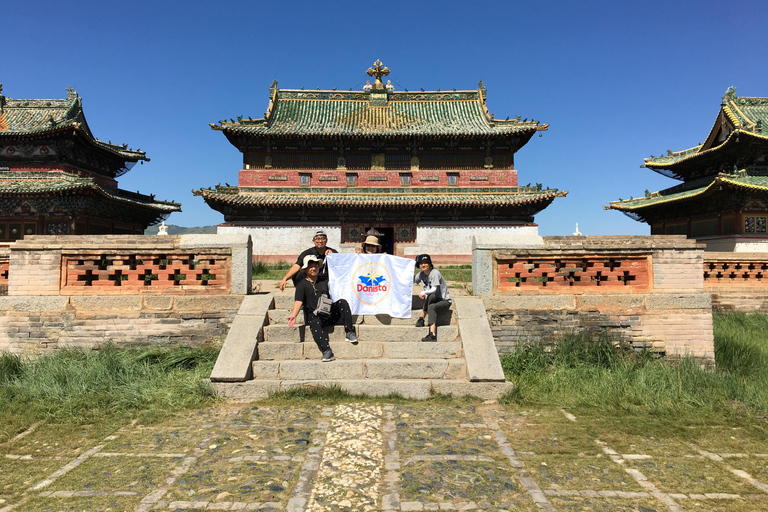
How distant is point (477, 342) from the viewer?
5.78 m

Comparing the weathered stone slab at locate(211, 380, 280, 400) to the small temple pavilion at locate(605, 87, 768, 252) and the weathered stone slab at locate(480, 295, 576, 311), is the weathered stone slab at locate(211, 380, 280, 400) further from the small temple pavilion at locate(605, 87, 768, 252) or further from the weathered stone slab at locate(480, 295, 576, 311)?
the small temple pavilion at locate(605, 87, 768, 252)

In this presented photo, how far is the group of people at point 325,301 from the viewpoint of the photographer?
5.76 metres

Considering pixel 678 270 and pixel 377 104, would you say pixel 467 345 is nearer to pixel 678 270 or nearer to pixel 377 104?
pixel 678 270

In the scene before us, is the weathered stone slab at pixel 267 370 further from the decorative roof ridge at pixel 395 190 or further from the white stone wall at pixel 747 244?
the white stone wall at pixel 747 244

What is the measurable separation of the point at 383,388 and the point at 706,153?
63.7 feet

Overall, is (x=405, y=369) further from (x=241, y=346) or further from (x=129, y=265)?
(x=129, y=265)

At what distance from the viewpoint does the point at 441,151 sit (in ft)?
73.0

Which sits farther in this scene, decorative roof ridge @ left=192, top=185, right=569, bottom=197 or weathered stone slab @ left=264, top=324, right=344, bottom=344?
decorative roof ridge @ left=192, top=185, right=569, bottom=197

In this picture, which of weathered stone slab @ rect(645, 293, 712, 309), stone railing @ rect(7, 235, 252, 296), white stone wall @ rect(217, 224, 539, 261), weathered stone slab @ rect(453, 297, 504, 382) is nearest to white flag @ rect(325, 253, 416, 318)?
weathered stone slab @ rect(453, 297, 504, 382)

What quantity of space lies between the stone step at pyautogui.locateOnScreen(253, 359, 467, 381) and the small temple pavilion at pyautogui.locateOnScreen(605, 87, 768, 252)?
15438mm

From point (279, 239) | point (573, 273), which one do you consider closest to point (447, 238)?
point (279, 239)

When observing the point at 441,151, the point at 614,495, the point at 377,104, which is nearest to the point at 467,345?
the point at 614,495

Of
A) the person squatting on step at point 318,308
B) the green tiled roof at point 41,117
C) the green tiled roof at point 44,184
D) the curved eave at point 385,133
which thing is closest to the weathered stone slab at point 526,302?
the person squatting on step at point 318,308

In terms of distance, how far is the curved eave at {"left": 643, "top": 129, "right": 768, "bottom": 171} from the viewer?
1512cm
